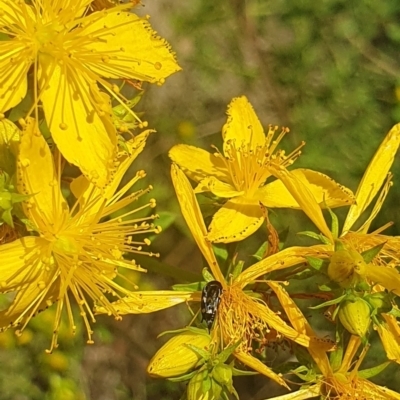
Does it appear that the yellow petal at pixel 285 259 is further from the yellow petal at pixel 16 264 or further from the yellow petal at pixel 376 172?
the yellow petal at pixel 16 264

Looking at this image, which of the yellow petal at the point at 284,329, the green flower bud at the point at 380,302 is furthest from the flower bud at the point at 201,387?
the green flower bud at the point at 380,302

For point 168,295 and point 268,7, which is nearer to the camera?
point 168,295

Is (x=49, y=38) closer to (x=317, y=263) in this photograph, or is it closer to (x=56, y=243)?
(x=56, y=243)

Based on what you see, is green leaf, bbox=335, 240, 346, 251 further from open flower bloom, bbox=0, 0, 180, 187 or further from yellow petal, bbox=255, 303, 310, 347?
open flower bloom, bbox=0, 0, 180, 187

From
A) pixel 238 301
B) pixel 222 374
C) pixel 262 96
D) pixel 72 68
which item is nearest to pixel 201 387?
pixel 222 374

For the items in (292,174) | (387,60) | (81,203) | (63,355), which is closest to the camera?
(81,203)

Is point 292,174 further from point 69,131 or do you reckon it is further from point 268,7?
point 268,7

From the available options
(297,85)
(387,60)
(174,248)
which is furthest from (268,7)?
(174,248)
